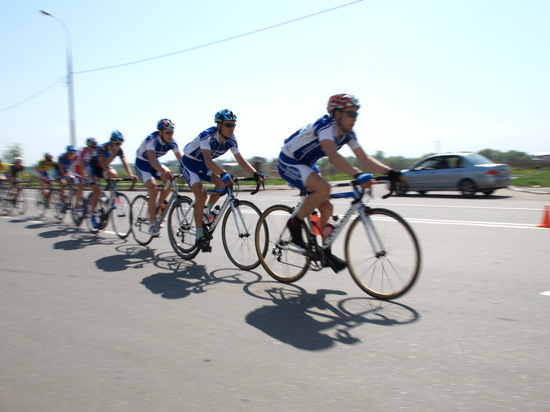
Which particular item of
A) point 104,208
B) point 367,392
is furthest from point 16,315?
point 104,208

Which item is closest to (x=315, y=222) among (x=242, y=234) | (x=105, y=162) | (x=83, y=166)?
(x=242, y=234)

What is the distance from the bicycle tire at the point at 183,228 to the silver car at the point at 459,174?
32.2 ft

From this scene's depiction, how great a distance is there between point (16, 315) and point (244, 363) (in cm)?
246

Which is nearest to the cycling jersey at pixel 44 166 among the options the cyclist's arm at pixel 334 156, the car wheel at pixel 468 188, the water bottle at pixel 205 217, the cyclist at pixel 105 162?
the cyclist at pixel 105 162

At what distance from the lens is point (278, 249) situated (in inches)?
206

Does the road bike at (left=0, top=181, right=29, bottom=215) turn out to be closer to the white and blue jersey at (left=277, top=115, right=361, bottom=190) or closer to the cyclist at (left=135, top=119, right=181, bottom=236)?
the cyclist at (left=135, top=119, right=181, bottom=236)

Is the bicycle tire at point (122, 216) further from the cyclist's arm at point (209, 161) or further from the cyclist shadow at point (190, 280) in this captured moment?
the cyclist's arm at point (209, 161)

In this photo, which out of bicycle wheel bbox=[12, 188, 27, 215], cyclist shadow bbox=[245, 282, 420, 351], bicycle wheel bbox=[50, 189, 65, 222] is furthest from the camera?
bicycle wheel bbox=[12, 188, 27, 215]

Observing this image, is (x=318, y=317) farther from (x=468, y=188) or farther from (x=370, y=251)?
(x=468, y=188)

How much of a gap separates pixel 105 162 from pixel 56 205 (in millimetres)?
3474

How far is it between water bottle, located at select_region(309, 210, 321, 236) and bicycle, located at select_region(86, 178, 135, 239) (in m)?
4.46

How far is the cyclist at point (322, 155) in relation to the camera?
14.2 feet

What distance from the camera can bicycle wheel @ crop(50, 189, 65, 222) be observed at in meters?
11.2

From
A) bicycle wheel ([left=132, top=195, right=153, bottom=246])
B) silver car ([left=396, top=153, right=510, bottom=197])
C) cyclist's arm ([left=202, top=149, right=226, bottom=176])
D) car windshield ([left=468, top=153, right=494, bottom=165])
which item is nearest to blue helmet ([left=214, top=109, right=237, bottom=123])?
cyclist's arm ([left=202, top=149, right=226, bottom=176])
